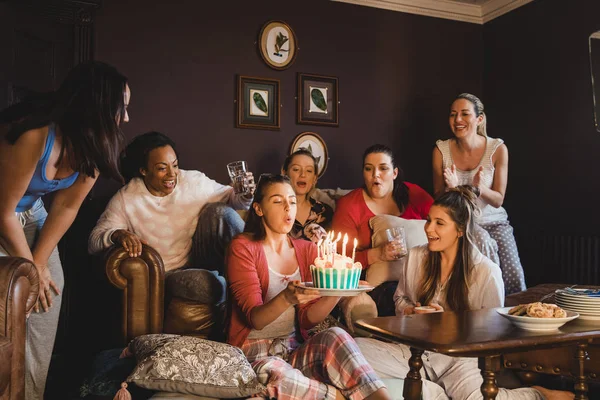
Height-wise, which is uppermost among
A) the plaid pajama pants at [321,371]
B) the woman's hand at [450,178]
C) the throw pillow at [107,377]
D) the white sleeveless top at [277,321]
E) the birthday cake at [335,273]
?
the woman's hand at [450,178]

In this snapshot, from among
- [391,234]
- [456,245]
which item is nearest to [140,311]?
[391,234]

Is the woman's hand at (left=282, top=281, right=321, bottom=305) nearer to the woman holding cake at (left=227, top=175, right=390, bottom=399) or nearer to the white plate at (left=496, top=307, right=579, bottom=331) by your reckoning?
the woman holding cake at (left=227, top=175, right=390, bottom=399)

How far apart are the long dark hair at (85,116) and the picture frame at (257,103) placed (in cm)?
272

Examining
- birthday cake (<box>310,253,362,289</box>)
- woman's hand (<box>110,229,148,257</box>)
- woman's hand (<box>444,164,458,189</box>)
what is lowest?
birthday cake (<box>310,253,362,289</box>)

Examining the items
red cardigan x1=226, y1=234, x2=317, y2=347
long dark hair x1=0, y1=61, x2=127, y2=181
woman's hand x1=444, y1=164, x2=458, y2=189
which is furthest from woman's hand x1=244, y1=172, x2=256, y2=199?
woman's hand x1=444, y1=164, x2=458, y2=189

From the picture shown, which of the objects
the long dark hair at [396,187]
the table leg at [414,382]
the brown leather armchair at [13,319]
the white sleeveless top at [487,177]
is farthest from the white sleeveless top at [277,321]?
the white sleeveless top at [487,177]

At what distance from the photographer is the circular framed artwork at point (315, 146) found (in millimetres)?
5230

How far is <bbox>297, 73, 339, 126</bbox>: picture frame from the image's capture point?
17.3 ft

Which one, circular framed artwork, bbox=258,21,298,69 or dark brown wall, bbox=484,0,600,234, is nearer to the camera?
dark brown wall, bbox=484,0,600,234

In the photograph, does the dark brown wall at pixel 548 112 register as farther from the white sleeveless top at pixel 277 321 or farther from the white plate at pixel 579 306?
the white sleeveless top at pixel 277 321

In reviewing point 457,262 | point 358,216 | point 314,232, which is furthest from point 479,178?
point 457,262

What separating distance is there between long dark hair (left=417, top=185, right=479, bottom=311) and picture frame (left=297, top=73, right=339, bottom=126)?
101 inches

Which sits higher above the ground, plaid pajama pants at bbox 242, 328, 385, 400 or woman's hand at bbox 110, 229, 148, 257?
woman's hand at bbox 110, 229, 148, 257

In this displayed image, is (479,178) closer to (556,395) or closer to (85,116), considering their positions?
(556,395)
